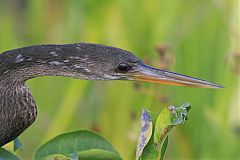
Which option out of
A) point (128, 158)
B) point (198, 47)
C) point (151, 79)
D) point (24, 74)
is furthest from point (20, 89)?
point (198, 47)

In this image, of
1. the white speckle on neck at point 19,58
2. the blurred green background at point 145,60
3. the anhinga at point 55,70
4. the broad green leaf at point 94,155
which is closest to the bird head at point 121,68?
the anhinga at point 55,70

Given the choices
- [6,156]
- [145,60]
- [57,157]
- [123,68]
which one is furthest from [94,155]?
[145,60]

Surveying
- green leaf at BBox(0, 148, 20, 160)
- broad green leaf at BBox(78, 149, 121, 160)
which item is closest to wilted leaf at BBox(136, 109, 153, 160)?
broad green leaf at BBox(78, 149, 121, 160)

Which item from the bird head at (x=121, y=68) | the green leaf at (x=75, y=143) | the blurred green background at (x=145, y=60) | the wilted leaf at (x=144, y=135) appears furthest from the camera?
the blurred green background at (x=145, y=60)

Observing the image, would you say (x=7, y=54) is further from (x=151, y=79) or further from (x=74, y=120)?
(x=74, y=120)

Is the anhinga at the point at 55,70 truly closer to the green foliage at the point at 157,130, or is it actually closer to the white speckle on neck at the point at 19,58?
the white speckle on neck at the point at 19,58

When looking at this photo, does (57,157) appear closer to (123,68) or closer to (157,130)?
(157,130)

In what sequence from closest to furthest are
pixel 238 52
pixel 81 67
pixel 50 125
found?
pixel 81 67
pixel 238 52
pixel 50 125
